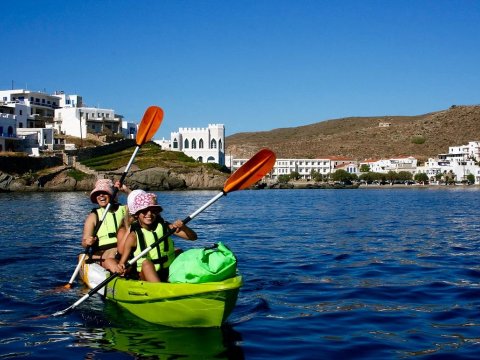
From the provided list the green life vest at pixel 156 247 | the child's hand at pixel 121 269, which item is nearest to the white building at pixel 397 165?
the green life vest at pixel 156 247

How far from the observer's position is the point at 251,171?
35.0 feet

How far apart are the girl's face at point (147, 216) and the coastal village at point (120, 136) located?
73.4m

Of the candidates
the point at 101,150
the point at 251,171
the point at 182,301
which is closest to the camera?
the point at 182,301

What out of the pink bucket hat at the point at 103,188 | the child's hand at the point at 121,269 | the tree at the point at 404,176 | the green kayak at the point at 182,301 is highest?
the tree at the point at 404,176

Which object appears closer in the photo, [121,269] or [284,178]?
[121,269]

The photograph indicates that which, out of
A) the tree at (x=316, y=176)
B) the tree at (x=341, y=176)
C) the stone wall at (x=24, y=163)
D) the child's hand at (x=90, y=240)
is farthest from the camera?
the tree at (x=316, y=176)

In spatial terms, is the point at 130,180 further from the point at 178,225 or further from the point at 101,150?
the point at 178,225

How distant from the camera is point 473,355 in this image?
814 cm

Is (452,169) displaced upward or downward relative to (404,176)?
upward

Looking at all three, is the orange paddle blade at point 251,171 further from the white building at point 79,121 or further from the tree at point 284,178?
the tree at point 284,178

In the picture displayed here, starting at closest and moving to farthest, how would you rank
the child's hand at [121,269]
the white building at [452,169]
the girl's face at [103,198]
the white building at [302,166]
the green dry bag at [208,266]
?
the green dry bag at [208,266], the child's hand at [121,269], the girl's face at [103,198], the white building at [452,169], the white building at [302,166]

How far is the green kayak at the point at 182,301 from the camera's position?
862 cm

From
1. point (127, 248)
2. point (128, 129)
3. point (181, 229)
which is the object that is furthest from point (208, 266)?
point (128, 129)

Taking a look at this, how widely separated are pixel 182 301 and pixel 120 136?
9810 cm
